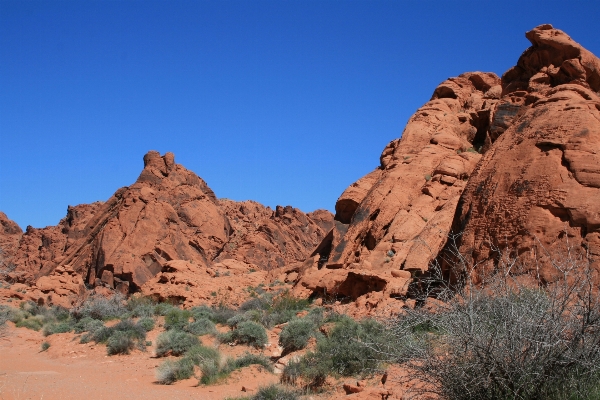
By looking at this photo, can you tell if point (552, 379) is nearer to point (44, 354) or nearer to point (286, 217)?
point (44, 354)

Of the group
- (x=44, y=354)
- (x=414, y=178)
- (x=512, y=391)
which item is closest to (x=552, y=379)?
(x=512, y=391)

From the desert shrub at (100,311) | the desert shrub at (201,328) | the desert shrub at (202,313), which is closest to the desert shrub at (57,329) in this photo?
the desert shrub at (100,311)

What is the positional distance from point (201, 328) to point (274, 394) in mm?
8804

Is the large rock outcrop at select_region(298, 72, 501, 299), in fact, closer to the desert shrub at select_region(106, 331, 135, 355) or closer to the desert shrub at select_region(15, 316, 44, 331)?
the desert shrub at select_region(106, 331, 135, 355)

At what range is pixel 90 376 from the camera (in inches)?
538

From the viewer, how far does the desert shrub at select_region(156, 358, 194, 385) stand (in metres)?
12.7

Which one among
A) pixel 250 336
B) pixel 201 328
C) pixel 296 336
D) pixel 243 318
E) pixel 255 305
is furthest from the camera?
pixel 255 305

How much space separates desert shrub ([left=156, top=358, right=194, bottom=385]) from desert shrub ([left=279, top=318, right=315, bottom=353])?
2.51 m

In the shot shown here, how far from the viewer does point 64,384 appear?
12.4 meters

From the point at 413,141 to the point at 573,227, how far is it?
1661cm

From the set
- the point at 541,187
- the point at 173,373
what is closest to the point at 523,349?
the point at 541,187

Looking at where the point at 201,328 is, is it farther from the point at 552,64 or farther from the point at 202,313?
the point at 552,64

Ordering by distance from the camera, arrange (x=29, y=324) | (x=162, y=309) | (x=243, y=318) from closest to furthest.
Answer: (x=243, y=318), (x=29, y=324), (x=162, y=309)

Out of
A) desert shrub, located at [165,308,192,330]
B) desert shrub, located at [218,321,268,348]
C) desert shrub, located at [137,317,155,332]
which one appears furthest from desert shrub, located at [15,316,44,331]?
desert shrub, located at [218,321,268,348]
